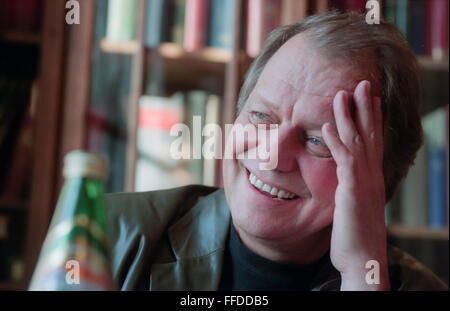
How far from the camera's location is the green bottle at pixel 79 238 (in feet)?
1.18

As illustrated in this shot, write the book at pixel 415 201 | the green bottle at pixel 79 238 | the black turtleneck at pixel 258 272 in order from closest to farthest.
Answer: the green bottle at pixel 79 238
the black turtleneck at pixel 258 272
the book at pixel 415 201

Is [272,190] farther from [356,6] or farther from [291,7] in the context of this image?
[291,7]

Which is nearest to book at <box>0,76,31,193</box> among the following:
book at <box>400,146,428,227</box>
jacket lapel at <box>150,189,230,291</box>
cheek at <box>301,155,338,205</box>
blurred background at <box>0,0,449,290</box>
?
blurred background at <box>0,0,449,290</box>

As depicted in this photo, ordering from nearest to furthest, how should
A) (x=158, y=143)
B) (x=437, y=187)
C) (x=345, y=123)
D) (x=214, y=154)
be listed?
(x=345, y=123) → (x=214, y=154) → (x=158, y=143) → (x=437, y=187)

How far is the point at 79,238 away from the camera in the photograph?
1.20 feet

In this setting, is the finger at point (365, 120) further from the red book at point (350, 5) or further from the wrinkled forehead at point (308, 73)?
the red book at point (350, 5)

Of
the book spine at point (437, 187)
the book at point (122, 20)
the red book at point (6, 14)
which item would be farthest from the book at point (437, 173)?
the red book at point (6, 14)

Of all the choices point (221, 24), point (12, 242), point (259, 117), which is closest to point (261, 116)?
point (259, 117)

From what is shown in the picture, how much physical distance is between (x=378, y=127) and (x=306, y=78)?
12 centimetres

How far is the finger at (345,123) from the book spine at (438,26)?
2.48 ft

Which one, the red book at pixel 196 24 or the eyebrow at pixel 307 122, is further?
the red book at pixel 196 24

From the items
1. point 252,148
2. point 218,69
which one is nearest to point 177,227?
point 252,148

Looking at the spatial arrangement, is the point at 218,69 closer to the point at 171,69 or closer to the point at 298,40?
the point at 171,69

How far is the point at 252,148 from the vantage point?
70 cm
